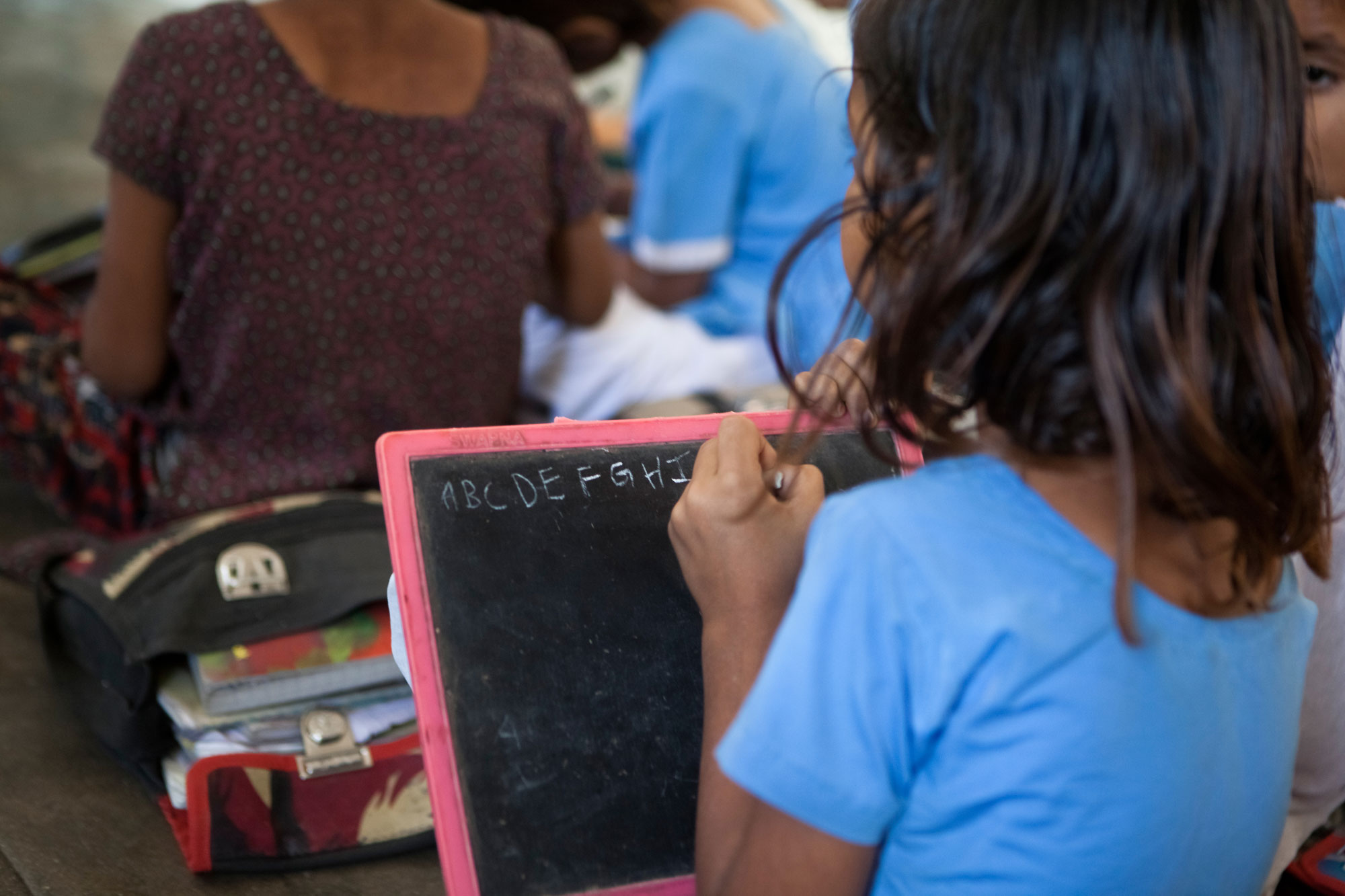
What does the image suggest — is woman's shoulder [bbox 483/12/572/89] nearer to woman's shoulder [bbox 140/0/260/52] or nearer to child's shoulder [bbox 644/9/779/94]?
woman's shoulder [bbox 140/0/260/52]

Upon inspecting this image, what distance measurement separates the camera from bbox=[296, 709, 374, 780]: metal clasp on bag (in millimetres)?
1081

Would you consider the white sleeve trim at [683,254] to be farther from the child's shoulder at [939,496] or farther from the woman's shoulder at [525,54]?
the child's shoulder at [939,496]

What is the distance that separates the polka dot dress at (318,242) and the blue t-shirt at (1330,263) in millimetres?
891

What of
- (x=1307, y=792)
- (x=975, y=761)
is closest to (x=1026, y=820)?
(x=975, y=761)

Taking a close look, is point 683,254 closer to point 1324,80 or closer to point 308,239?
point 308,239

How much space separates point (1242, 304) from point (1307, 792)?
64cm

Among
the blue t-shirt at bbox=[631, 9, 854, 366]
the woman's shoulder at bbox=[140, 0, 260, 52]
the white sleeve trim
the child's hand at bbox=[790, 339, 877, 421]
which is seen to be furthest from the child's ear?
the child's hand at bbox=[790, 339, 877, 421]

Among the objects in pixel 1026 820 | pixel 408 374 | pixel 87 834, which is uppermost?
pixel 1026 820

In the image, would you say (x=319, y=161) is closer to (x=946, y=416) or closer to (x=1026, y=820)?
(x=946, y=416)

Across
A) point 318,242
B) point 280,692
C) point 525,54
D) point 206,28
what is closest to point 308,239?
point 318,242

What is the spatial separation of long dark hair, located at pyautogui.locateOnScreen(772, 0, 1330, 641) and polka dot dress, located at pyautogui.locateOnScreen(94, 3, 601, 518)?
0.84 metres

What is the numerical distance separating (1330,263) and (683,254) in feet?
3.86

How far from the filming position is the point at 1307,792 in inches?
40.5

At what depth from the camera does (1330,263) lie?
3.25ft
